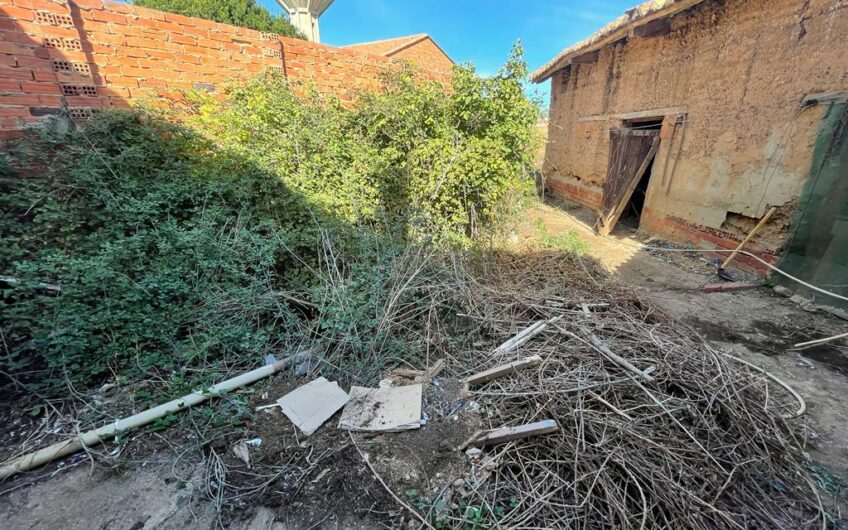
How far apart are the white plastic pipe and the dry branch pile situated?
5.80ft

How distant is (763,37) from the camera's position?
14.5 feet

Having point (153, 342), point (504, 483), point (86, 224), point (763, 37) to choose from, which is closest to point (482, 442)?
point (504, 483)

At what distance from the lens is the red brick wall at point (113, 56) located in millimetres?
3092

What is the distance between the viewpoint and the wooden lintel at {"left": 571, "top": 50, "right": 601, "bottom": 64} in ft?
25.7

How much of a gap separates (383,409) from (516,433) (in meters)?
0.86

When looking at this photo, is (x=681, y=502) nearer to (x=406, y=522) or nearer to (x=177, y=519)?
(x=406, y=522)

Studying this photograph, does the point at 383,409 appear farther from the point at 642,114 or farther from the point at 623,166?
the point at 642,114

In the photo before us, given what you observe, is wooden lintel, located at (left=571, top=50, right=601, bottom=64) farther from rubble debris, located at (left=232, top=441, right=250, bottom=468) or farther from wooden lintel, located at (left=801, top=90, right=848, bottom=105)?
rubble debris, located at (left=232, top=441, right=250, bottom=468)

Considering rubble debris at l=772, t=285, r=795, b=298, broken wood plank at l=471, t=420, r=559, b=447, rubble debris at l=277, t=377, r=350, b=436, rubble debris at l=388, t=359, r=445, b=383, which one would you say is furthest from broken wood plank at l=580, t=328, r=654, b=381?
rubble debris at l=772, t=285, r=795, b=298

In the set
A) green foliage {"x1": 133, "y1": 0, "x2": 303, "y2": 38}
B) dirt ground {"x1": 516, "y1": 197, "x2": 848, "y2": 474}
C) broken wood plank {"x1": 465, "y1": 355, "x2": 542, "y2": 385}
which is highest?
green foliage {"x1": 133, "y1": 0, "x2": 303, "y2": 38}

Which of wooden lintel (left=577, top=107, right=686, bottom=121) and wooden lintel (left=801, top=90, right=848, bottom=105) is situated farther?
wooden lintel (left=577, top=107, right=686, bottom=121)

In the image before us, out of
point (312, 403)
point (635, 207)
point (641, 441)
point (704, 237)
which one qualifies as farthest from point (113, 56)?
point (635, 207)

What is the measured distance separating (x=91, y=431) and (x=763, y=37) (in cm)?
820

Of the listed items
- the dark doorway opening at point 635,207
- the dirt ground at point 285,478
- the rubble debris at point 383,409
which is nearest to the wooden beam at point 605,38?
the dark doorway opening at point 635,207
